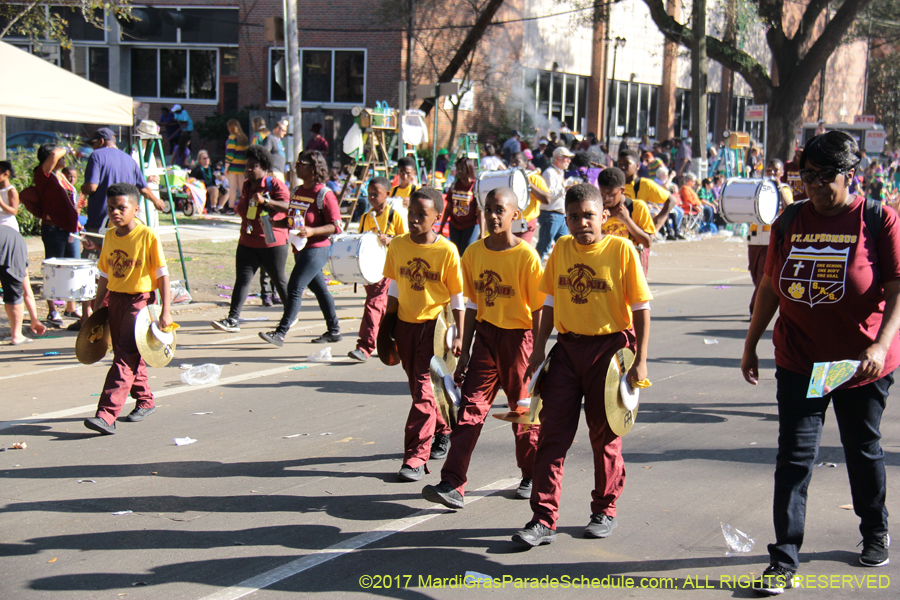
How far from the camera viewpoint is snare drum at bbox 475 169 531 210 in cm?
964

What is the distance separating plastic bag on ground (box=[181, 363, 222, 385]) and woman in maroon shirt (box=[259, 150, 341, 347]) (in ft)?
3.42

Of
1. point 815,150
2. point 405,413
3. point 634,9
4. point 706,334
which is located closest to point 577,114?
point 634,9

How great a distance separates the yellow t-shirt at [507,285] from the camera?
16.1 ft

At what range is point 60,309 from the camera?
10844 mm

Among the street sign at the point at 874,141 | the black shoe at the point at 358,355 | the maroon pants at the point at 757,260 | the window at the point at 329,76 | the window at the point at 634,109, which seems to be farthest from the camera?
the window at the point at 634,109

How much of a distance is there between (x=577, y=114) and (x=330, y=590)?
35.4m

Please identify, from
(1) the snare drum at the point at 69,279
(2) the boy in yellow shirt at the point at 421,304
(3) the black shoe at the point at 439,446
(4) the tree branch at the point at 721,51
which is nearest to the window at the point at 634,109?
(4) the tree branch at the point at 721,51

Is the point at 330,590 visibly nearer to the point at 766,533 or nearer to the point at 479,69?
the point at 766,533

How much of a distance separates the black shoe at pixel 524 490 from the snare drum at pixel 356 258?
3601 mm

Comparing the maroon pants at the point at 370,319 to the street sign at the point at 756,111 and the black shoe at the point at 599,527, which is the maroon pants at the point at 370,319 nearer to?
the black shoe at the point at 599,527

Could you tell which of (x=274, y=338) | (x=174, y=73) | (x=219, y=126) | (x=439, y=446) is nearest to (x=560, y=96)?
(x=219, y=126)

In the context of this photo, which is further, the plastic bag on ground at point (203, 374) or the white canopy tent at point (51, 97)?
the white canopy tent at point (51, 97)

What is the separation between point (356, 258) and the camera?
8352mm

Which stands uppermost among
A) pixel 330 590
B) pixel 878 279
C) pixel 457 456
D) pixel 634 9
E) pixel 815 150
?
pixel 634 9
